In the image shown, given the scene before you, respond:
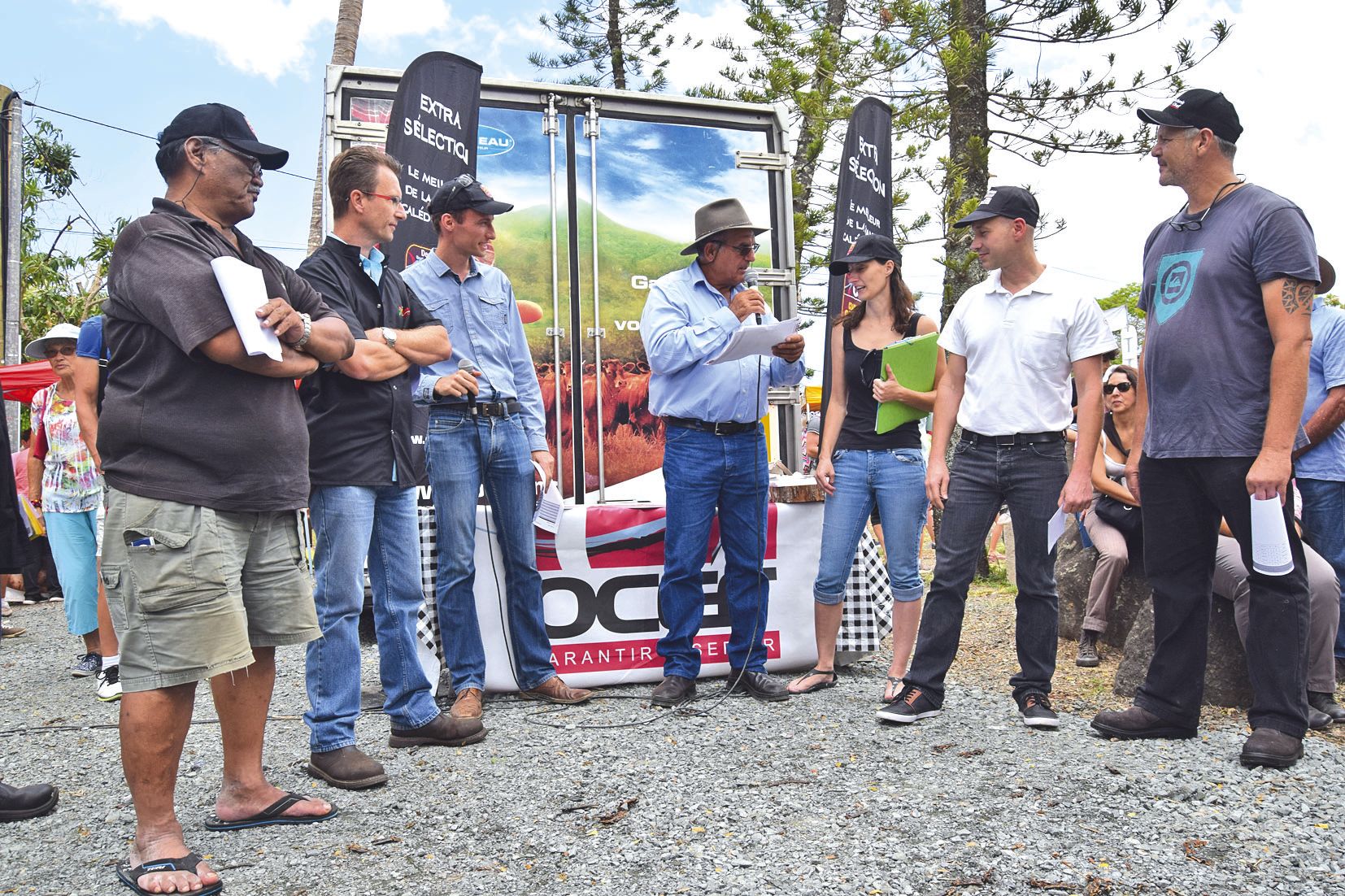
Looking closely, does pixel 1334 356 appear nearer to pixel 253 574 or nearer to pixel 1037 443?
pixel 1037 443

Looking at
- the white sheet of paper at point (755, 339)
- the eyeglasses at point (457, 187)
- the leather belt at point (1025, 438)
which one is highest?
the eyeglasses at point (457, 187)

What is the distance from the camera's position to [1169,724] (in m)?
3.54

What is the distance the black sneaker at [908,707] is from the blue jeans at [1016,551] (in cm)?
3

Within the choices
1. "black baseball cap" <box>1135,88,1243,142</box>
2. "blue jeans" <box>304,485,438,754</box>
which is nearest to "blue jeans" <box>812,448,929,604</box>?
"black baseball cap" <box>1135,88,1243,142</box>

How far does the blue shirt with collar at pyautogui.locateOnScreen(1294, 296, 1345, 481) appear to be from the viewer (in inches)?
167

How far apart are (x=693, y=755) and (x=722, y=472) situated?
130 cm

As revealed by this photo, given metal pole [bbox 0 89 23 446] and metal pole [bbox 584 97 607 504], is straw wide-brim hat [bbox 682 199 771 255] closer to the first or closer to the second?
metal pole [bbox 584 97 607 504]

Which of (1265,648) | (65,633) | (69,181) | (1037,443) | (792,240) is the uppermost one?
(69,181)

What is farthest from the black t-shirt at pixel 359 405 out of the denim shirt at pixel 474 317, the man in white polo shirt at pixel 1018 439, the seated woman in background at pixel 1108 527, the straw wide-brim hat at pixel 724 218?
the seated woman in background at pixel 1108 527

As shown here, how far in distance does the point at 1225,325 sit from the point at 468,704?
10.2 feet

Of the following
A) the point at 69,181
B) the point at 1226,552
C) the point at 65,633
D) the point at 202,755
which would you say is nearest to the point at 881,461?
the point at 1226,552

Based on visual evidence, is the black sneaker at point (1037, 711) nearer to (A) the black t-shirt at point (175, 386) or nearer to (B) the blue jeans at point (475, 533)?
(B) the blue jeans at point (475, 533)

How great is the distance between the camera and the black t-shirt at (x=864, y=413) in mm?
4348

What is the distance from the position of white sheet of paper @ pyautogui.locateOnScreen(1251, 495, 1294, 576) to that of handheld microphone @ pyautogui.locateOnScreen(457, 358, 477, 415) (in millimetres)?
2831
